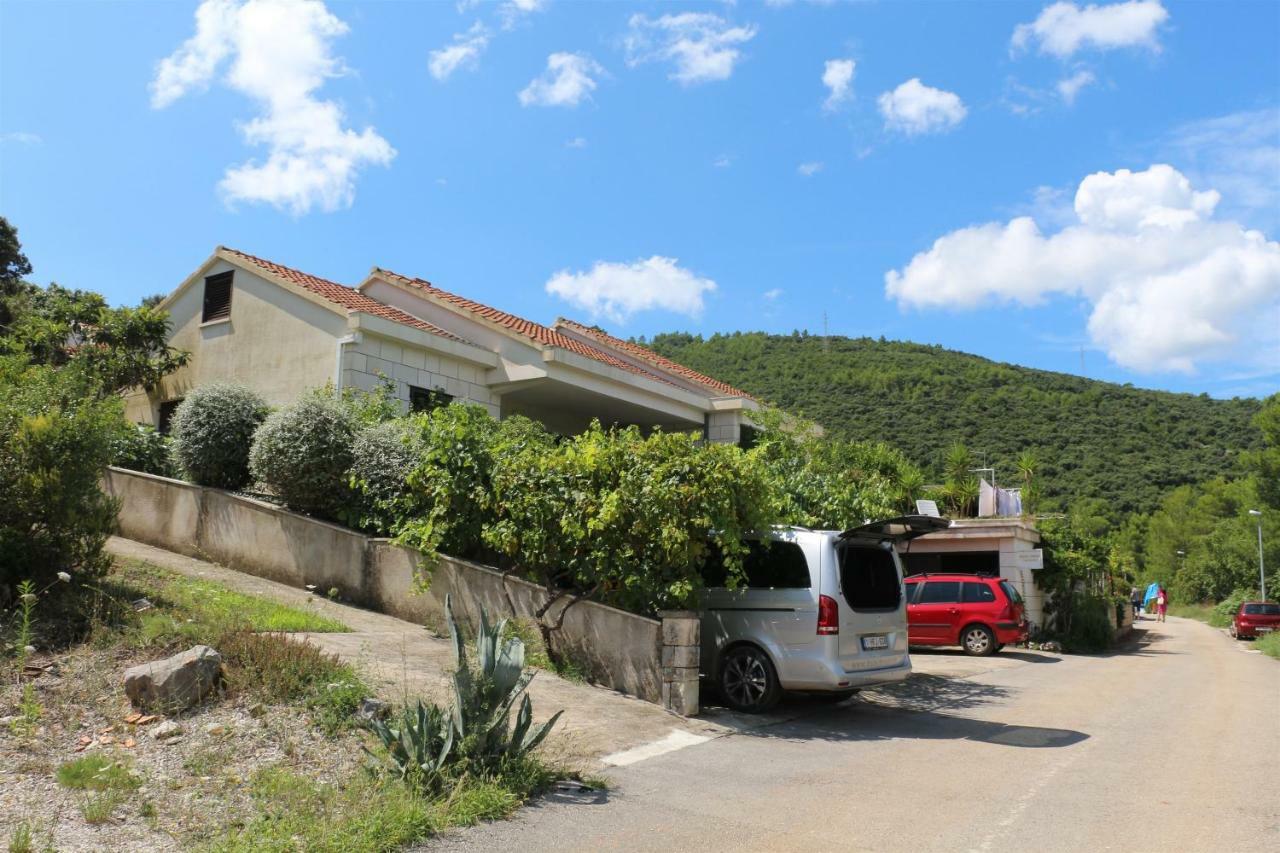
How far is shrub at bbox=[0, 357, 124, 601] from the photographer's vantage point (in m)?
7.67

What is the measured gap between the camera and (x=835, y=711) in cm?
1000

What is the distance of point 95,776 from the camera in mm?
5129

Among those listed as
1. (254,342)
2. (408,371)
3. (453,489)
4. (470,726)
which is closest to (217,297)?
(254,342)

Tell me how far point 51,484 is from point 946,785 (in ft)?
24.9

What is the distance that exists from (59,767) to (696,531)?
17.6 feet

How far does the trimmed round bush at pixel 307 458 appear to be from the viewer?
11.7 meters

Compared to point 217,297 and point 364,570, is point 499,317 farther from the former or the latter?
point 364,570

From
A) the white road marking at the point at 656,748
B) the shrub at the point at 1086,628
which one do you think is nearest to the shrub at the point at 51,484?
the white road marking at the point at 656,748

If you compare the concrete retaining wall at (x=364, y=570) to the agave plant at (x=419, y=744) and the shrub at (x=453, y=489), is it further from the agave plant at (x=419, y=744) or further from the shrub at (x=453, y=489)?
the agave plant at (x=419, y=744)

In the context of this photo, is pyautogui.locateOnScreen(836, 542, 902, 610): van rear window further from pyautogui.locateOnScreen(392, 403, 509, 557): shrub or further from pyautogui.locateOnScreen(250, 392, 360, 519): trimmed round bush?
pyautogui.locateOnScreen(250, 392, 360, 519): trimmed round bush

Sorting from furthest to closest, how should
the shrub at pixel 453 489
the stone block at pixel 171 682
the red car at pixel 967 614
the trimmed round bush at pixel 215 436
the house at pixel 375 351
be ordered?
the red car at pixel 967 614 < the house at pixel 375 351 < the trimmed round bush at pixel 215 436 < the shrub at pixel 453 489 < the stone block at pixel 171 682

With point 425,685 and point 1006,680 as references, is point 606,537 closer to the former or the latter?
point 425,685

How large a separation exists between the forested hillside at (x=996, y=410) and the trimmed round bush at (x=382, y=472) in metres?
37.0

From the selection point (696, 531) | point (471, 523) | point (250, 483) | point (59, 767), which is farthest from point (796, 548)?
point (250, 483)
